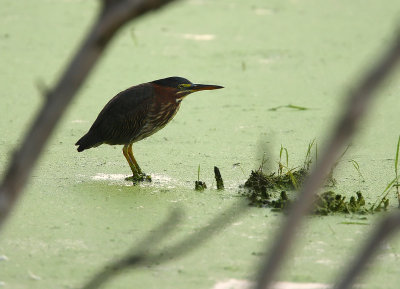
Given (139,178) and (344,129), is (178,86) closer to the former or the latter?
(139,178)

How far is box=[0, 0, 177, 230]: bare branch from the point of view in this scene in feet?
2.09

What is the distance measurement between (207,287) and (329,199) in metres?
0.71

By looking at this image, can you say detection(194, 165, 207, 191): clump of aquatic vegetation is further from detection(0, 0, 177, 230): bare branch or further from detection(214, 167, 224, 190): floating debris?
detection(0, 0, 177, 230): bare branch

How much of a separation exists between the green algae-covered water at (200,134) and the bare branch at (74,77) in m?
1.22

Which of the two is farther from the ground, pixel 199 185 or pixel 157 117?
pixel 157 117

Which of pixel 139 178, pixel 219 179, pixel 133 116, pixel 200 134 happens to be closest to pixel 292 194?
pixel 219 179

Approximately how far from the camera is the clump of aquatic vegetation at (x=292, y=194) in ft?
7.75

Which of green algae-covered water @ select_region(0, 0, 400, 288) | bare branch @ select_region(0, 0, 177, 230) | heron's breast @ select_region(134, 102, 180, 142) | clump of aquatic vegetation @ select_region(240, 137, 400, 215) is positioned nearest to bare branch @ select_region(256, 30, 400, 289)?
bare branch @ select_region(0, 0, 177, 230)

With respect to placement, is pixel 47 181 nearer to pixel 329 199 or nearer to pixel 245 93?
pixel 329 199

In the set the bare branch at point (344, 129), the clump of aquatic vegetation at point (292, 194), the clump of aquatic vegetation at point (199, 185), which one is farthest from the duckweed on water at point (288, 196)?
the bare branch at point (344, 129)

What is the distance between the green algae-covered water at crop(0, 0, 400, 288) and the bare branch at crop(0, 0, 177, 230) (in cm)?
122

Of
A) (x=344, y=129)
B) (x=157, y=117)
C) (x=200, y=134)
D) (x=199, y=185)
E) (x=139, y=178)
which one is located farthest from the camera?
(x=200, y=134)

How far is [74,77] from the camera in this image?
637mm

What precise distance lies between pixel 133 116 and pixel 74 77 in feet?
7.01
